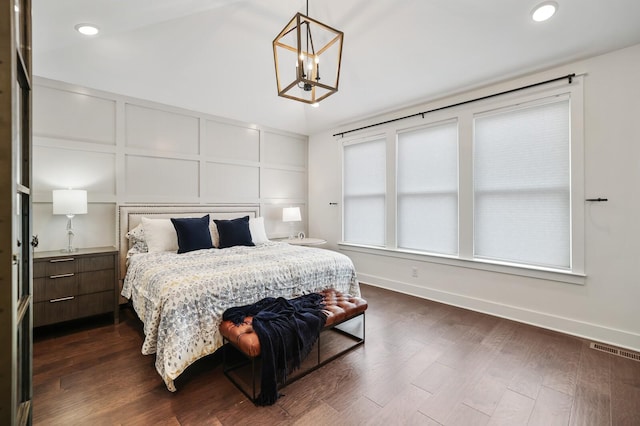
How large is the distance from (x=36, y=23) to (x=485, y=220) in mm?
4664

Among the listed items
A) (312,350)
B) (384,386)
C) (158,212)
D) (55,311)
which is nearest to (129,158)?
(158,212)

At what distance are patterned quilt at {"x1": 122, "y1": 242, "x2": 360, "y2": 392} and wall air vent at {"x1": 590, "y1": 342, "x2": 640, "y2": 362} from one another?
2166 millimetres

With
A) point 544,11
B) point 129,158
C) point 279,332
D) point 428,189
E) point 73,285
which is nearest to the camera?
point 279,332

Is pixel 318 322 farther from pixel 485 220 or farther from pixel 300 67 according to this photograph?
pixel 485 220

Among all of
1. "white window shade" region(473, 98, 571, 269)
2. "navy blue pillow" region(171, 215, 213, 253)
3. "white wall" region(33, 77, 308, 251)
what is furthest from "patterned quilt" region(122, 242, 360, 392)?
"white window shade" region(473, 98, 571, 269)

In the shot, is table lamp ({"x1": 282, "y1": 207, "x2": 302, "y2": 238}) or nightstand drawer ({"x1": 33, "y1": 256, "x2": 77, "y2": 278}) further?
table lamp ({"x1": 282, "y1": 207, "x2": 302, "y2": 238})

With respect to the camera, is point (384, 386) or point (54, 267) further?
point (54, 267)

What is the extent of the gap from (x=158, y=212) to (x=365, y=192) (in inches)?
118

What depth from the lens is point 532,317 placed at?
305cm

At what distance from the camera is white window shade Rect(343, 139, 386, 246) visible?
4.53 meters

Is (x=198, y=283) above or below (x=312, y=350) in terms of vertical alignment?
above

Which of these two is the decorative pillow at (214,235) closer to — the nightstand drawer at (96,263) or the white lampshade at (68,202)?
the nightstand drawer at (96,263)

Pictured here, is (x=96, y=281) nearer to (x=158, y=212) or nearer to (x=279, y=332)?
(x=158, y=212)

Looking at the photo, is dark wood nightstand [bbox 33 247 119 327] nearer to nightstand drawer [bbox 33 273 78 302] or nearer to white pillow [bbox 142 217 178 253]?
nightstand drawer [bbox 33 273 78 302]
